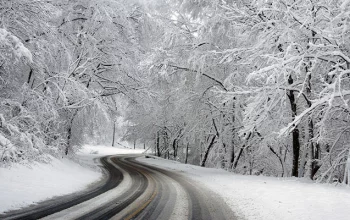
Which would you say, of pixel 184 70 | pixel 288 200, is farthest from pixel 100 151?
pixel 288 200

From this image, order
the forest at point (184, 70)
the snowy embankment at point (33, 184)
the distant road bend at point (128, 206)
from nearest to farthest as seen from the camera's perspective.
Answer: the distant road bend at point (128, 206)
the snowy embankment at point (33, 184)
the forest at point (184, 70)

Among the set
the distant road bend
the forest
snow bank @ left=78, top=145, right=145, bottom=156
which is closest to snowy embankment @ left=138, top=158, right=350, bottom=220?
the distant road bend

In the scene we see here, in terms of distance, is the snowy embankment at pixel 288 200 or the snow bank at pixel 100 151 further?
the snow bank at pixel 100 151

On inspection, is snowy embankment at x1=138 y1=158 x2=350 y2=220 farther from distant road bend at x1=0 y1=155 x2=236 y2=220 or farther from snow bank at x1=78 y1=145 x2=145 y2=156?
snow bank at x1=78 y1=145 x2=145 y2=156

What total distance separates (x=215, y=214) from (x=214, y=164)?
2629 cm

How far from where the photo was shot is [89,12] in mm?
15688

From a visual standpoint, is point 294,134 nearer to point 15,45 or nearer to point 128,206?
point 128,206

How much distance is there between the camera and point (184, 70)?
18.6 meters

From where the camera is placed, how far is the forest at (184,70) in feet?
32.6

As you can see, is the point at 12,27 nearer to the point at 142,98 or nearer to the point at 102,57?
the point at 102,57

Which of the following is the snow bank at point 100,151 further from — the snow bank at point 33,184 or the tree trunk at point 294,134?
the tree trunk at point 294,134

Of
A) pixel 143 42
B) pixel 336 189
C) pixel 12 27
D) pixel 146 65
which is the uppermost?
pixel 143 42

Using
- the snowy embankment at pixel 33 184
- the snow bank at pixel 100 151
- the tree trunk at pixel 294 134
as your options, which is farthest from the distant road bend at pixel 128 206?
the snow bank at pixel 100 151

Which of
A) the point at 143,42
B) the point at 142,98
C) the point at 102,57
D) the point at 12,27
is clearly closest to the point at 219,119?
the point at 142,98
